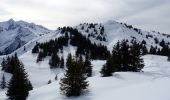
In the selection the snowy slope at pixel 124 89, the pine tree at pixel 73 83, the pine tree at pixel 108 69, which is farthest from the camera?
the pine tree at pixel 108 69

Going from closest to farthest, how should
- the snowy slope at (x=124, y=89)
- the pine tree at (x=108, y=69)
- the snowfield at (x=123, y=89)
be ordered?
the snowy slope at (x=124, y=89) < the snowfield at (x=123, y=89) < the pine tree at (x=108, y=69)

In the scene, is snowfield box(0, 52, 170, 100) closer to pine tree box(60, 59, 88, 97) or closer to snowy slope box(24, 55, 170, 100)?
snowy slope box(24, 55, 170, 100)

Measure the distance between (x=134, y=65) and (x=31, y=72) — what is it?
96.8 metres

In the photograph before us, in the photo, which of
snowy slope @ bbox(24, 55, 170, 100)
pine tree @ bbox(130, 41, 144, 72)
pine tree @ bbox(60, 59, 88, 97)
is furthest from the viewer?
pine tree @ bbox(130, 41, 144, 72)

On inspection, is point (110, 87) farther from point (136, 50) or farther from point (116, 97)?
point (136, 50)

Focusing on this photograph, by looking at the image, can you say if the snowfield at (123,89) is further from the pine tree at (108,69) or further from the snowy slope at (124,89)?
the pine tree at (108,69)

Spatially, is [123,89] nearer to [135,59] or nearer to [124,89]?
[124,89]

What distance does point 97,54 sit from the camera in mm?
185375

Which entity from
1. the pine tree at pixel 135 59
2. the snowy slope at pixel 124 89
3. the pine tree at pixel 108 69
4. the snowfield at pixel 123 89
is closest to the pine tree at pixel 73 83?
the snowfield at pixel 123 89

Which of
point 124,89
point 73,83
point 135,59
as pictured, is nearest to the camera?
point 124,89

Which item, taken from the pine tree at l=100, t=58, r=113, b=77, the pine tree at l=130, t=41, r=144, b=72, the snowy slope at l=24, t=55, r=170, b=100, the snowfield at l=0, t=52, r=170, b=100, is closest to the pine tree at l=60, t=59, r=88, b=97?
the snowfield at l=0, t=52, r=170, b=100

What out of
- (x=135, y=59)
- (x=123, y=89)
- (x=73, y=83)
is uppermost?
(x=135, y=59)

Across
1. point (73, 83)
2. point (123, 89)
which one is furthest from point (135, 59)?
point (123, 89)

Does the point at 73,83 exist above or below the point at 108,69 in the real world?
below
